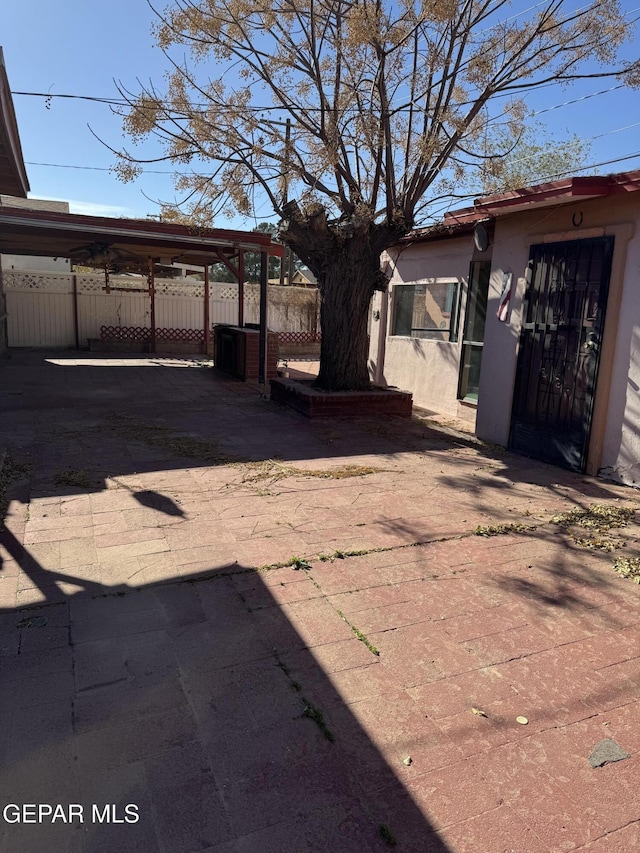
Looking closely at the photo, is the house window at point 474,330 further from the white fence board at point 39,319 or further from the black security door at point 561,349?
the white fence board at point 39,319

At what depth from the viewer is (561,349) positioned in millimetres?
6109

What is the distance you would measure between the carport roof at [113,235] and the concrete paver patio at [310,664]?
714 cm

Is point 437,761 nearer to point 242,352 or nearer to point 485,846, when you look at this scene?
point 485,846

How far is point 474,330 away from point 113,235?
26.4ft

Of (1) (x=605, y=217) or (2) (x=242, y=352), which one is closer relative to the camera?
(1) (x=605, y=217)

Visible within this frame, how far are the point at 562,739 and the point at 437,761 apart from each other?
1.74ft

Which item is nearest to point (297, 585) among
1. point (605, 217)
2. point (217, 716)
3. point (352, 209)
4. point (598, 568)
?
point (217, 716)

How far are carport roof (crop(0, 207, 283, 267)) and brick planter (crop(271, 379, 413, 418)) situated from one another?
3640 mm

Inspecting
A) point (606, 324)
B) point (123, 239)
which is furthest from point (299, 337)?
point (606, 324)

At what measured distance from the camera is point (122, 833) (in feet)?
5.72

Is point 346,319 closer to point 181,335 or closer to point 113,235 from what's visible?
point 113,235

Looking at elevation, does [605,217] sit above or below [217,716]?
above

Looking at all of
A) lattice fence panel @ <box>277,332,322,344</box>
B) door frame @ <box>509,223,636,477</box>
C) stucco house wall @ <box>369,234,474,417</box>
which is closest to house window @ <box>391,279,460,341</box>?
stucco house wall @ <box>369,234,474,417</box>

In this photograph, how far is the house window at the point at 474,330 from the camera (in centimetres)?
859
